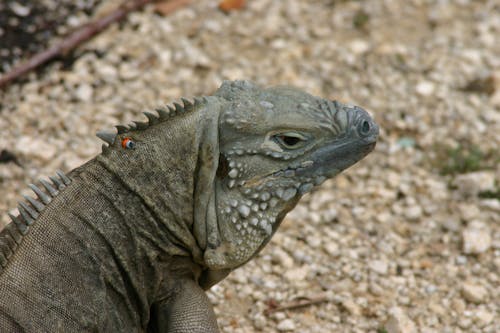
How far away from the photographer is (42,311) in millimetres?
3553

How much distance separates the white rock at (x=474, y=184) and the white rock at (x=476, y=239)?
38cm

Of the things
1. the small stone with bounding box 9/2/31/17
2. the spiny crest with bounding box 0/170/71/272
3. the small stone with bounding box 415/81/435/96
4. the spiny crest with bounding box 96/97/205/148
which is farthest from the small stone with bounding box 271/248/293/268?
the small stone with bounding box 9/2/31/17

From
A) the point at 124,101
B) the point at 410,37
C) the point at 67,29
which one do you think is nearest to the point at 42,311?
the point at 124,101

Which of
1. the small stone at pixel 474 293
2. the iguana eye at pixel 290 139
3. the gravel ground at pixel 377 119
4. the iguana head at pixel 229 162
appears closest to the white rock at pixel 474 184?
the gravel ground at pixel 377 119

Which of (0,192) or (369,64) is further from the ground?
(0,192)

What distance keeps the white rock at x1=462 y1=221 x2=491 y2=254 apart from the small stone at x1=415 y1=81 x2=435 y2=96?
1.80 metres

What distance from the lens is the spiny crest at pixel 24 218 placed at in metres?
3.58

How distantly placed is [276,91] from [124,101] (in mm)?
3234

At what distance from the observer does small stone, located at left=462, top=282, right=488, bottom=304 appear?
18.0 ft

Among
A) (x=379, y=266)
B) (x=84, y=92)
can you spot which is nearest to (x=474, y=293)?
(x=379, y=266)

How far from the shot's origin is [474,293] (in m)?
5.50

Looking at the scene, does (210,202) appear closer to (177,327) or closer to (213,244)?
(213,244)

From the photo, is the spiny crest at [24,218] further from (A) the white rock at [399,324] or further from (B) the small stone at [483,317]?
(B) the small stone at [483,317]

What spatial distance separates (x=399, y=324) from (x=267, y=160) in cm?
192
